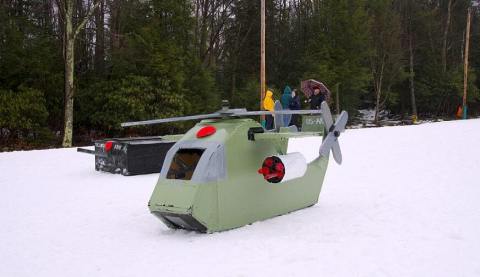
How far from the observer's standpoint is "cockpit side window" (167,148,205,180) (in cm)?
588

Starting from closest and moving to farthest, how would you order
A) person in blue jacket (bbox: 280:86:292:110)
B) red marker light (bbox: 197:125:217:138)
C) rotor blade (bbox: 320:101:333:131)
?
red marker light (bbox: 197:125:217:138)
rotor blade (bbox: 320:101:333:131)
person in blue jacket (bbox: 280:86:292:110)

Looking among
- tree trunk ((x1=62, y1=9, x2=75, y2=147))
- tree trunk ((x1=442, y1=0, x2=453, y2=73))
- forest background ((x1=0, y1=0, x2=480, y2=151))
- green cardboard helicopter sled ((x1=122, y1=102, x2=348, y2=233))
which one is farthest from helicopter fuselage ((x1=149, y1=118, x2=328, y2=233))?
tree trunk ((x1=442, y1=0, x2=453, y2=73))

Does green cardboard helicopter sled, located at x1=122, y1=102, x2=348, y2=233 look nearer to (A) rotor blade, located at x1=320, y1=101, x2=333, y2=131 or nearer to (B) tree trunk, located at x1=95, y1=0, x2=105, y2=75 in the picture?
(A) rotor blade, located at x1=320, y1=101, x2=333, y2=131

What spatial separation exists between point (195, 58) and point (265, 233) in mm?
24924

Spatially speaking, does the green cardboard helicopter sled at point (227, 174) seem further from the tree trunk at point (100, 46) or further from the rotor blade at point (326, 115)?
the tree trunk at point (100, 46)

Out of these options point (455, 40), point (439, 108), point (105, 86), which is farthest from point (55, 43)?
point (455, 40)

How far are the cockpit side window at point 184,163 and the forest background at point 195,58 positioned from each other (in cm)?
1750

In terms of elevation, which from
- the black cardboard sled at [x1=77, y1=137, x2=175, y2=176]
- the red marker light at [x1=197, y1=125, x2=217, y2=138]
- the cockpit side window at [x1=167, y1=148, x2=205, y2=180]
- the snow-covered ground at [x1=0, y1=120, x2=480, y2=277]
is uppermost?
the red marker light at [x1=197, y1=125, x2=217, y2=138]

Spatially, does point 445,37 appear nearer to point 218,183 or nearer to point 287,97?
point 287,97

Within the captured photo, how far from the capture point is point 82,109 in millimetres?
25453

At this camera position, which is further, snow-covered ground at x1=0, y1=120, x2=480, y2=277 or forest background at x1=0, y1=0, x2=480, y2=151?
forest background at x1=0, y1=0, x2=480, y2=151

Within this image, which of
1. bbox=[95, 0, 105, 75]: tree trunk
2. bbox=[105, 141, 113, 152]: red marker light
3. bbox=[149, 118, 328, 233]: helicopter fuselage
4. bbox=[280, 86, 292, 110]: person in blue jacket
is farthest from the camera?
bbox=[95, 0, 105, 75]: tree trunk

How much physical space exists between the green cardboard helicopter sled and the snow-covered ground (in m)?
0.24

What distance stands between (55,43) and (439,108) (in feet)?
123
